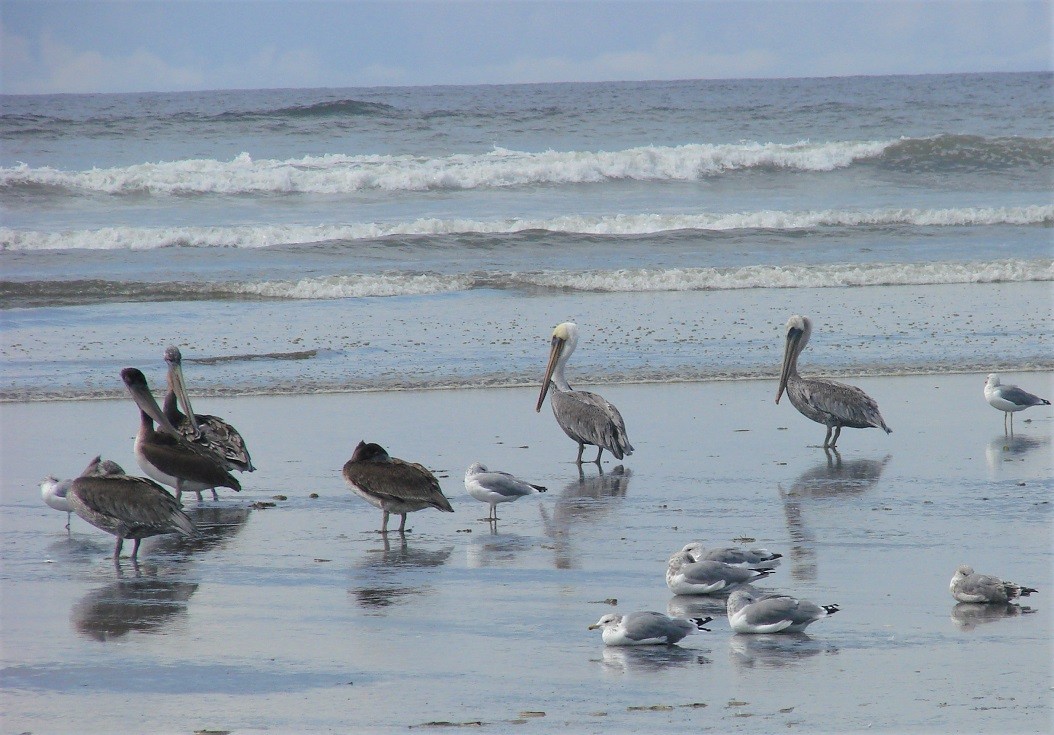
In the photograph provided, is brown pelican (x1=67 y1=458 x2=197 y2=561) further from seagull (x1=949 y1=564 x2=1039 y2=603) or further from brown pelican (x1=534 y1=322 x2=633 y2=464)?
seagull (x1=949 y1=564 x2=1039 y2=603)

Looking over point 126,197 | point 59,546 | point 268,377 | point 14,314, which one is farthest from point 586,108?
point 59,546

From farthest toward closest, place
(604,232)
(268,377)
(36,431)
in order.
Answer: (604,232) → (268,377) → (36,431)

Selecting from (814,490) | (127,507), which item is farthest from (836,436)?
(127,507)

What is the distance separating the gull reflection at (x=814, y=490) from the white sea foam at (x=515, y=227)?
1752cm

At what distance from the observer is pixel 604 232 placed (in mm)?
27797

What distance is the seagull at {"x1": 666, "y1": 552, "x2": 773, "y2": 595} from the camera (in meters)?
6.54

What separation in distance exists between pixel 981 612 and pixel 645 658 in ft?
5.60

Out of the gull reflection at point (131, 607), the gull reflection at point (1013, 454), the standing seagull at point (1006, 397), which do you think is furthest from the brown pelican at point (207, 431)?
the standing seagull at point (1006, 397)

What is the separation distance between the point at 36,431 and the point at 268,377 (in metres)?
2.96

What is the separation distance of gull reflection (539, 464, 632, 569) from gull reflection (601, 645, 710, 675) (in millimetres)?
1557

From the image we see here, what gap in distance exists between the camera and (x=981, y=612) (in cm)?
620

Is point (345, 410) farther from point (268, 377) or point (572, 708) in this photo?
point (572, 708)

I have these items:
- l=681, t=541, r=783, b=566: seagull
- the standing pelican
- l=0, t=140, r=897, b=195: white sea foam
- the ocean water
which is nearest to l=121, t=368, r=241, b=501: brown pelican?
the standing pelican

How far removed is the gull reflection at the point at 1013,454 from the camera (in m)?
9.64
